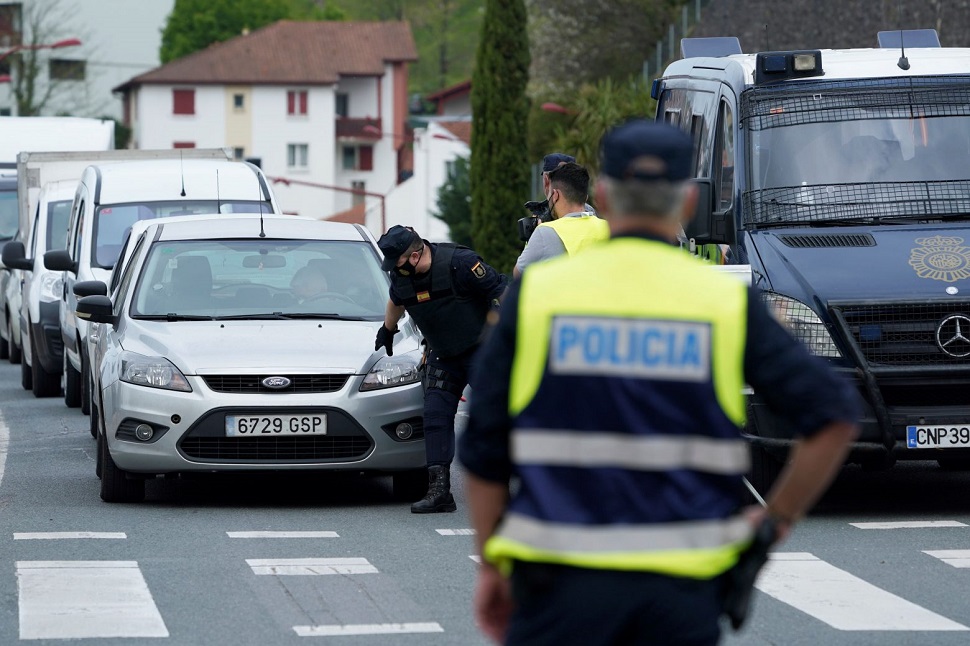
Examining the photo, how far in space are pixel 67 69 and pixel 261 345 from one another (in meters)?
92.6

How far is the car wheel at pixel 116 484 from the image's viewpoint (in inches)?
407

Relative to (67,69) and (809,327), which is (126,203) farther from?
(67,69)

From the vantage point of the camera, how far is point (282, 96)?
10269cm

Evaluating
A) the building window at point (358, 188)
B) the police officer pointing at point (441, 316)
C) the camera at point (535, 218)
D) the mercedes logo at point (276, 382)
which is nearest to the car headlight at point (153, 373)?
the mercedes logo at point (276, 382)

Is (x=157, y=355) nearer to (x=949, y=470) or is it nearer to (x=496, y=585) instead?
(x=949, y=470)

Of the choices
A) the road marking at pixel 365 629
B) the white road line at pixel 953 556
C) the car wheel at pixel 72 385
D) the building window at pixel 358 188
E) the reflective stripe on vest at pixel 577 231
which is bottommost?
the building window at pixel 358 188

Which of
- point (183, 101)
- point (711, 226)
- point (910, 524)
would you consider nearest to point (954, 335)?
point (910, 524)

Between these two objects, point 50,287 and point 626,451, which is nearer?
point 626,451

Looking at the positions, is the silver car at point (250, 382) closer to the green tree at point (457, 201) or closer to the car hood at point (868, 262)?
the car hood at point (868, 262)

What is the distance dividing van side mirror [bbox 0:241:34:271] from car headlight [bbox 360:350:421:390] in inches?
313

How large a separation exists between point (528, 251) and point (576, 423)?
6.31 m

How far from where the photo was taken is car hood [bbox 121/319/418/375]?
10.1 meters

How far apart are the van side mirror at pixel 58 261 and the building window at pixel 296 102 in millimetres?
88794

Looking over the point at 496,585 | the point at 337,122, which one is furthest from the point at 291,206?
the point at 496,585
